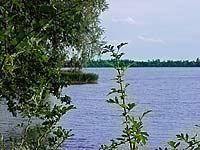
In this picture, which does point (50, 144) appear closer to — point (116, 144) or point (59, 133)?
point (59, 133)

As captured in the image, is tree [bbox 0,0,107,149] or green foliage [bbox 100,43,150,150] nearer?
tree [bbox 0,0,107,149]

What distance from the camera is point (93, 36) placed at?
1692 centimetres

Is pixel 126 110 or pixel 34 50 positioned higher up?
pixel 34 50

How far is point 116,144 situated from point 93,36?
14549 millimetres

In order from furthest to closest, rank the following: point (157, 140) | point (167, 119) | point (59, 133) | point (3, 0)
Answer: point (167, 119) < point (157, 140) < point (59, 133) < point (3, 0)

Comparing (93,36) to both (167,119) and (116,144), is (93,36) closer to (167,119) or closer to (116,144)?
(167,119)

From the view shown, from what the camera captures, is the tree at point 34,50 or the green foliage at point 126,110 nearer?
the tree at point 34,50

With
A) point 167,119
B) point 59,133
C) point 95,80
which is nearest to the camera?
point 59,133

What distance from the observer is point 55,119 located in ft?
8.43

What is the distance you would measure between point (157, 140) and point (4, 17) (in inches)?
525

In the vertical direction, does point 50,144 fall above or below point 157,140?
above

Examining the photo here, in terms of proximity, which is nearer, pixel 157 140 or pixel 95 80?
pixel 157 140

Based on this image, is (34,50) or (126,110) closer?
(34,50)

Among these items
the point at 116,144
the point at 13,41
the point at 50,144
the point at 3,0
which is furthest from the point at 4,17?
the point at 50,144
